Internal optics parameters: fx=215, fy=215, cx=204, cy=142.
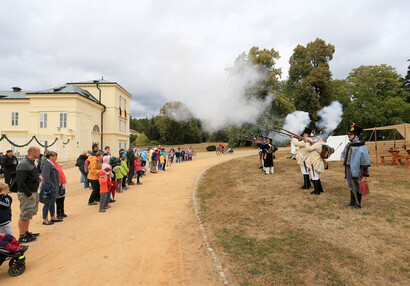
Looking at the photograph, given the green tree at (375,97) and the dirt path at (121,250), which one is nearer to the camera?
the dirt path at (121,250)

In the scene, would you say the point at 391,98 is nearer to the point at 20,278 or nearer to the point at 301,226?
the point at 301,226

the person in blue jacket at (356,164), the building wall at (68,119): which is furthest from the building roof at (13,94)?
the person in blue jacket at (356,164)

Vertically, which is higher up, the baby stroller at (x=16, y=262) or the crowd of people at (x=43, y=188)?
the crowd of people at (x=43, y=188)

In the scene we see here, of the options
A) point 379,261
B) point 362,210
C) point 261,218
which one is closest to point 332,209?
point 362,210

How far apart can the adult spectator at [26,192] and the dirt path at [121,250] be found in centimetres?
36

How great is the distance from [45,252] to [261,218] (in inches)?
190

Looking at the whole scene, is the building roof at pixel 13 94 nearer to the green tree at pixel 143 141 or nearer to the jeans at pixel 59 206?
the green tree at pixel 143 141

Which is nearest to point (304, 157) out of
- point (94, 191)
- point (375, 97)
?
point (94, 191)

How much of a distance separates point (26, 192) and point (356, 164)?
821 cm

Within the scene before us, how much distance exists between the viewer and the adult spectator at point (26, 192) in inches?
179

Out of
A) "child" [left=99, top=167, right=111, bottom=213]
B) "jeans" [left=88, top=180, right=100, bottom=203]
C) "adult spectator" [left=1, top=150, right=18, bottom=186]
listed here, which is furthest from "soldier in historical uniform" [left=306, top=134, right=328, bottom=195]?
"adult spectator" [left=1, top=150, right=18, bottom=186]

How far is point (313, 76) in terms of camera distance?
A: 3734cm

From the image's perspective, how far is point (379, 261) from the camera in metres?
3.52

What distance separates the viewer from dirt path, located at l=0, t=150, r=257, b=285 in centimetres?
337
